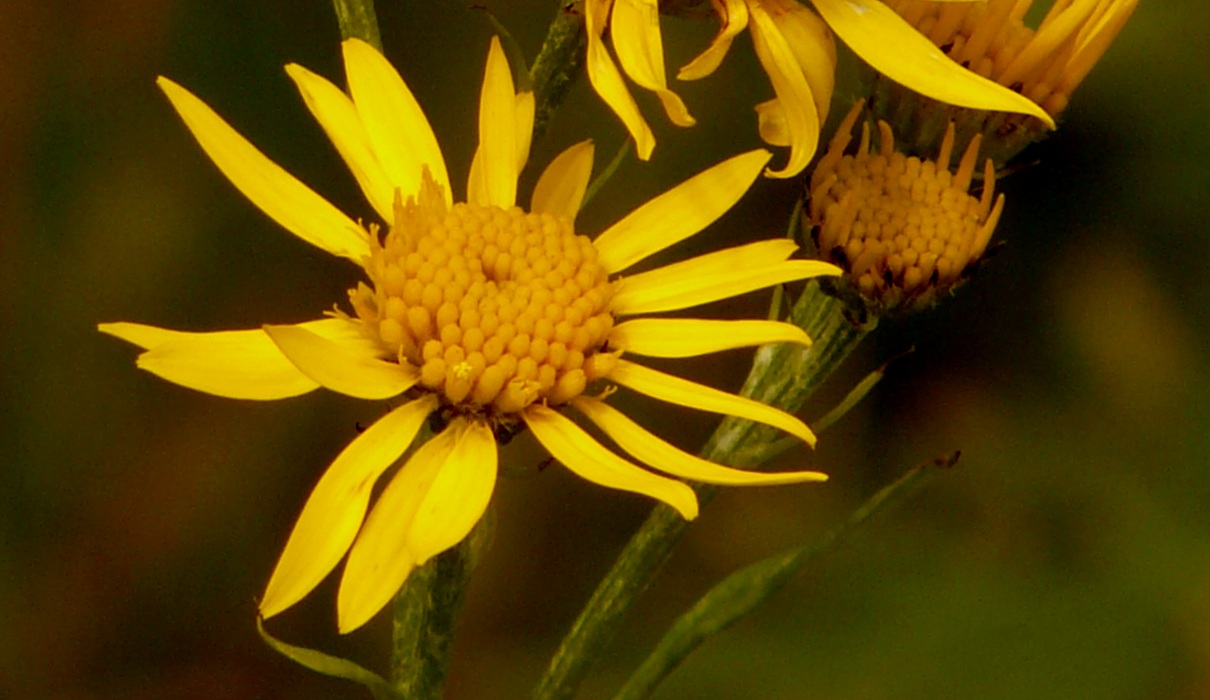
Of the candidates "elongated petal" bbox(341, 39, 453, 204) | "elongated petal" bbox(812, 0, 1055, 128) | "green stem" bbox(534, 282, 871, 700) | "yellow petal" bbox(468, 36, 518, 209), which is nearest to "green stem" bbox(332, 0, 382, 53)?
"elongated petal" bbox(341, 39, 453, 204)

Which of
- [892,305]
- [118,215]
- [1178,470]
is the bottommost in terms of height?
[118,215]

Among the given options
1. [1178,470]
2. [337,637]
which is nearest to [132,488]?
[337,637]

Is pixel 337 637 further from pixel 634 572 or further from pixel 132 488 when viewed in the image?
pixel 634 572

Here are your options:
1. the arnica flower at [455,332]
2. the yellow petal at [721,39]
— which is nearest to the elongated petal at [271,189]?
the arnica flower at [455,332]

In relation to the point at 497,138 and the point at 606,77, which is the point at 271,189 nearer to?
the point at 497,138

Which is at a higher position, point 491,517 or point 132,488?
point 491,517

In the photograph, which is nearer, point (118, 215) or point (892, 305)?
point (892, 305)
